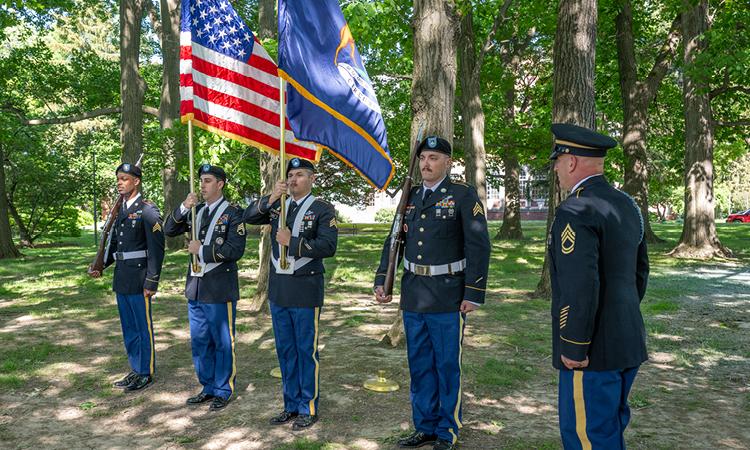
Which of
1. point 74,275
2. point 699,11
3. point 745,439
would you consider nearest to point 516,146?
point 699,11

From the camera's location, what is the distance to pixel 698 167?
19.9 meters

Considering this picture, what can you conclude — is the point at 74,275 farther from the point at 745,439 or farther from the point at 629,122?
the point at 629,122

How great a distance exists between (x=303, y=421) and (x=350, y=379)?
145 cm

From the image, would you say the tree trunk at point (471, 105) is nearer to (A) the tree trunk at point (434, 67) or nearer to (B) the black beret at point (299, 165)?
(A) the tree trunk at point (434, 67)

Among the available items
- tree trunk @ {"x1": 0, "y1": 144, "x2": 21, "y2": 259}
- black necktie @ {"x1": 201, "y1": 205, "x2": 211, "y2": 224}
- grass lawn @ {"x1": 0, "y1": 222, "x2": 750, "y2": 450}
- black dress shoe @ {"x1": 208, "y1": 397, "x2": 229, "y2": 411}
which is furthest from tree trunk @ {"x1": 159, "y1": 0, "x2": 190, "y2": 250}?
black dress shoe @ {"x1": 208, "y1": 397, "x2": 229, "y2": 411}

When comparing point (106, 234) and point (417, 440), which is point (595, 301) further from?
point (106, 234)

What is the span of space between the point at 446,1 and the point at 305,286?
4603mm

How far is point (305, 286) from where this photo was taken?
5.48 meters

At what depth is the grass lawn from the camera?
5180mm

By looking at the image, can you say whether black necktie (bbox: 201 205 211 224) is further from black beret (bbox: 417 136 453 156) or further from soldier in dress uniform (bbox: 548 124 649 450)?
soldier in dress uniform (bbox: 548 124 649 450)

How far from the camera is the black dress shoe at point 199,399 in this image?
19.8 feet

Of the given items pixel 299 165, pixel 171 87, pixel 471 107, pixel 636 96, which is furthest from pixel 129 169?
pixel 636 96

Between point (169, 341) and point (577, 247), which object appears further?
point (169, 341)

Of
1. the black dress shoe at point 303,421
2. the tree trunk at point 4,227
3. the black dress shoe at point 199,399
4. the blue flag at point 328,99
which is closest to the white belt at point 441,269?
the blue flag at point 328,99
